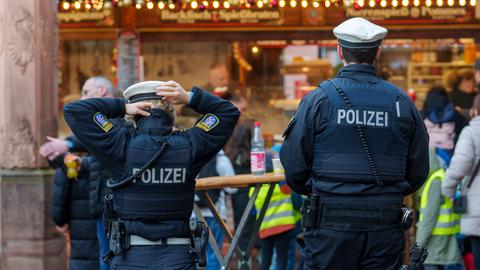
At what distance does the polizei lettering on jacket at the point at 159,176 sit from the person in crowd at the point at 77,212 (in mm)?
2820

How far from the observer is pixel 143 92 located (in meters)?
6.00

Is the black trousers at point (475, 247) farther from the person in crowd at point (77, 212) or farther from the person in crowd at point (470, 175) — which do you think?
the person in crowd at point (77, 212)

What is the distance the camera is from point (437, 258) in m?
8.66


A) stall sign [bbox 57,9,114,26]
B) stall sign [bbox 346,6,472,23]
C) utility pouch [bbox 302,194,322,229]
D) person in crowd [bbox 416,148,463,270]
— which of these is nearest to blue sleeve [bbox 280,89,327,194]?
utility pouch [bbox 302,194,322,229]

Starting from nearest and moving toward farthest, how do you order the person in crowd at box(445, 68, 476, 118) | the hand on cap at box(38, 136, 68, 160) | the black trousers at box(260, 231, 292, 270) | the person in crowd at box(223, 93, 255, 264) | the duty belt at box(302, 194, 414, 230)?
the duty belt at box(302, 194, 414, 230) < the hand on cap at box(38, 136, 68, 160) < the black trousers at box(260, 231, 292, 270) < the person in crowd at box(223, 93, 255, 264) < the person in crowd at box(445, 68, 476, 118)

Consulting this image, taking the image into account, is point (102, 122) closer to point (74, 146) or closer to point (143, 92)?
point (143, 92)

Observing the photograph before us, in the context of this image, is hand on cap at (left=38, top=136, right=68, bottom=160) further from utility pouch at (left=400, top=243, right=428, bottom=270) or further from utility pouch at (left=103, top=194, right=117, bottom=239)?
utility pouch at (left=400, top=243, right=428, bottom=270)

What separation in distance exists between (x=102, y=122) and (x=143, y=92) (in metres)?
0.29

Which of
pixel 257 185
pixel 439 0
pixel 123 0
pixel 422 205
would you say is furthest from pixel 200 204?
pixel 439 0

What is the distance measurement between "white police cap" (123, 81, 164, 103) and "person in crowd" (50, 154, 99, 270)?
259 cm

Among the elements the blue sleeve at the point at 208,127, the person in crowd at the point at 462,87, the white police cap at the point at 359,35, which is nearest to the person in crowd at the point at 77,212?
the blue sleeve at the point at 208,127

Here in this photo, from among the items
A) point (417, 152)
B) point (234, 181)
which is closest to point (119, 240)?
point (417, 152)

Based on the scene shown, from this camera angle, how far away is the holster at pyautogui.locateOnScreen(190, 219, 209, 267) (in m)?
5.85

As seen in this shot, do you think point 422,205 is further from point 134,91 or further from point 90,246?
point 134,91
